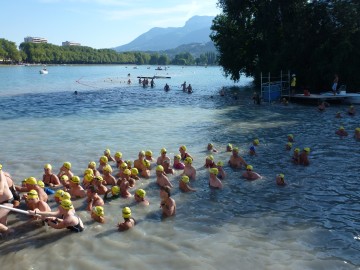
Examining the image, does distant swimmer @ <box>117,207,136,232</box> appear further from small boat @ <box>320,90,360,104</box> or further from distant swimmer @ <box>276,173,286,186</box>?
small boat @ <box>320,90,360,104</box>

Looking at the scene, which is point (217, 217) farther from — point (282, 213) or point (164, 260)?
point (164, 260)

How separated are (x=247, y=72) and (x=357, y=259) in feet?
147

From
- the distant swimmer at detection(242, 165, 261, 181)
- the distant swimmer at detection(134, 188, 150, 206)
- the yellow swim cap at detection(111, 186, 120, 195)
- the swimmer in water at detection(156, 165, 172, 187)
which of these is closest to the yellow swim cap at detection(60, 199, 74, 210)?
the yellow swim cap at detection(111, 186, 120, 195)

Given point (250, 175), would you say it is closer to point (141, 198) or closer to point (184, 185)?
point (184, 185)

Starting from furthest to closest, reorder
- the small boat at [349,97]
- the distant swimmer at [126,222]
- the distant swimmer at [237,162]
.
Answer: the small boat at [349,97], the distant swimmer at [237,162], the distant swimmer at [126,222]

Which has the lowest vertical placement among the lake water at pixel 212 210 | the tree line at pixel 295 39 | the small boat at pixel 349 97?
the lake water at pixel 212 210

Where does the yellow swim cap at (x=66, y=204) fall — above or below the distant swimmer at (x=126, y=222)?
above

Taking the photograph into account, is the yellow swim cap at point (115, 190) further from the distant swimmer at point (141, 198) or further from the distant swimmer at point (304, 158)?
the distant swimmer at point (304, 158)

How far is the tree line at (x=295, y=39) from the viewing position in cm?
3609

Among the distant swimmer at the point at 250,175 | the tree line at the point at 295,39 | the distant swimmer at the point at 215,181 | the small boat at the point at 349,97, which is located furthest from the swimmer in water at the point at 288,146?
the tree line at the point at 295,39

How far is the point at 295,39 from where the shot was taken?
38.9 metres

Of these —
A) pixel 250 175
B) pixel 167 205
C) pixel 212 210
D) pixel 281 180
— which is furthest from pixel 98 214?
pixel 281 180

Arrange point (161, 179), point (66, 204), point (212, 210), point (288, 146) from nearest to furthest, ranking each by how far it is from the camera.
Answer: point (66, 204)
point (212, 210)
point (161, 179)
point (288, 146)

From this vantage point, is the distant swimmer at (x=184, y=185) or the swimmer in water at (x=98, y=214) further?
the distant swimmer at (x=184, y=185)
